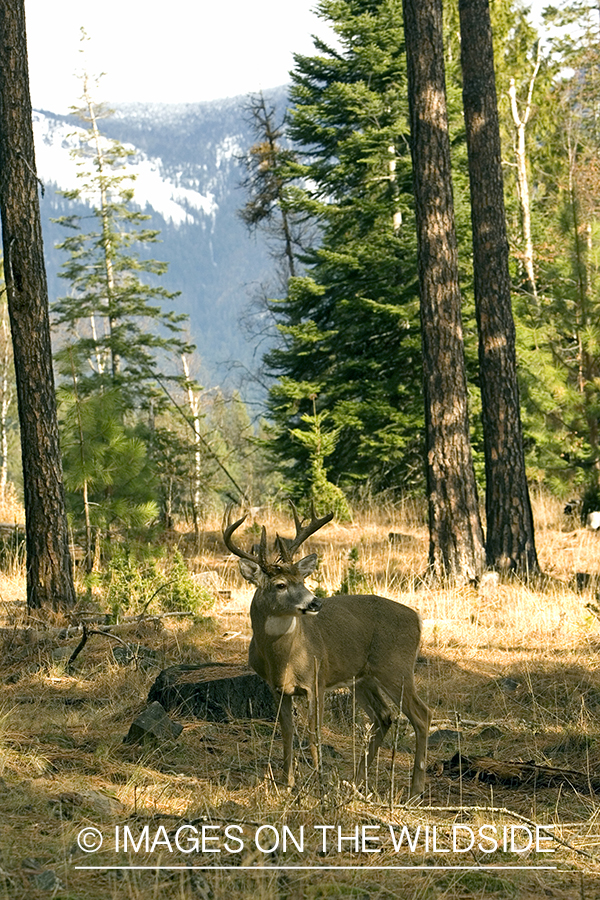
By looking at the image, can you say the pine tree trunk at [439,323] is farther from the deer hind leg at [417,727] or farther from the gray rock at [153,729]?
the gray rock at [153,729]

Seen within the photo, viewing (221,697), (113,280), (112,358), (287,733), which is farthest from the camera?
(113,280)

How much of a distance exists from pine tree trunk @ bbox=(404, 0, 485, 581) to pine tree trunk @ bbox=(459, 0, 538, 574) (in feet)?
2.45

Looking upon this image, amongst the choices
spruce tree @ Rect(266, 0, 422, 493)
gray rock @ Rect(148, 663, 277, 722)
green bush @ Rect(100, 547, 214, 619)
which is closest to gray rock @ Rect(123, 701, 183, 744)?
gray rock @ Rect(148, 663, 277, 722)

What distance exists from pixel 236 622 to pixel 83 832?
5892 mm

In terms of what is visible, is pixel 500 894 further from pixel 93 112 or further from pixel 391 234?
pixel 93 112

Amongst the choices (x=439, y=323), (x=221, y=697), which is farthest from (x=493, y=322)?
(x=221, y=697)

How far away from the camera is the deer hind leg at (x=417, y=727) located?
5.96 meters

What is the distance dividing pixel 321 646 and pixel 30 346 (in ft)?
18.2

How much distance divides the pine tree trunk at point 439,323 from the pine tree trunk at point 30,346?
449 cm

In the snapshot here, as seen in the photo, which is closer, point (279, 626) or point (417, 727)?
point (279, 626)

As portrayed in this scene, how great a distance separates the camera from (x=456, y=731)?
282 inches

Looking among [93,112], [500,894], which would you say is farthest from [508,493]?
[93,112]

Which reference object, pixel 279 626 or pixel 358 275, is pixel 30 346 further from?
pixel 358 275

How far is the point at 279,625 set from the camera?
6039 millimetres
